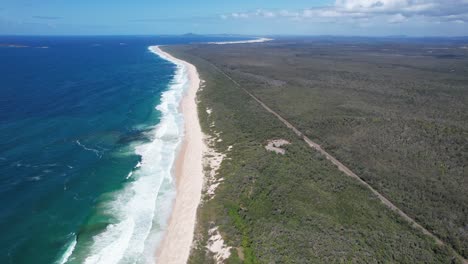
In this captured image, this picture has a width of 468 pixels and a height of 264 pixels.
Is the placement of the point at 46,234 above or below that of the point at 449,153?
below

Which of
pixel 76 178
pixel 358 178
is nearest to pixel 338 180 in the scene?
pixel 358 178

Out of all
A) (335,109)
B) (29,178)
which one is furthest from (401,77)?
(29,178)

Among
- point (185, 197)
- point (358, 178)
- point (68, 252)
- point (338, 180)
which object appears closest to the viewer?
point (68, 252)

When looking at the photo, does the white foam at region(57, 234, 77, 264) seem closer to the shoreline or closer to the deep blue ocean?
the deep blue ocean

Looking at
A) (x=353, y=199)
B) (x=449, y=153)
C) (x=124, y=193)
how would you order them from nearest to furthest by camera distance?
(x=353, y=199) < (x=124, y=193) < (x=449, y=153)

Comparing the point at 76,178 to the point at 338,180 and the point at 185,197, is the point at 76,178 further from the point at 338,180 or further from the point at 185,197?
the point at 338,180

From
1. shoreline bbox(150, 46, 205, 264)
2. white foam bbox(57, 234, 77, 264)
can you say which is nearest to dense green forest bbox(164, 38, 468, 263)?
shoreline bbox(150, 46, 205, 264)

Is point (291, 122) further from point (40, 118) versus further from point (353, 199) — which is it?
point (40, 118)
